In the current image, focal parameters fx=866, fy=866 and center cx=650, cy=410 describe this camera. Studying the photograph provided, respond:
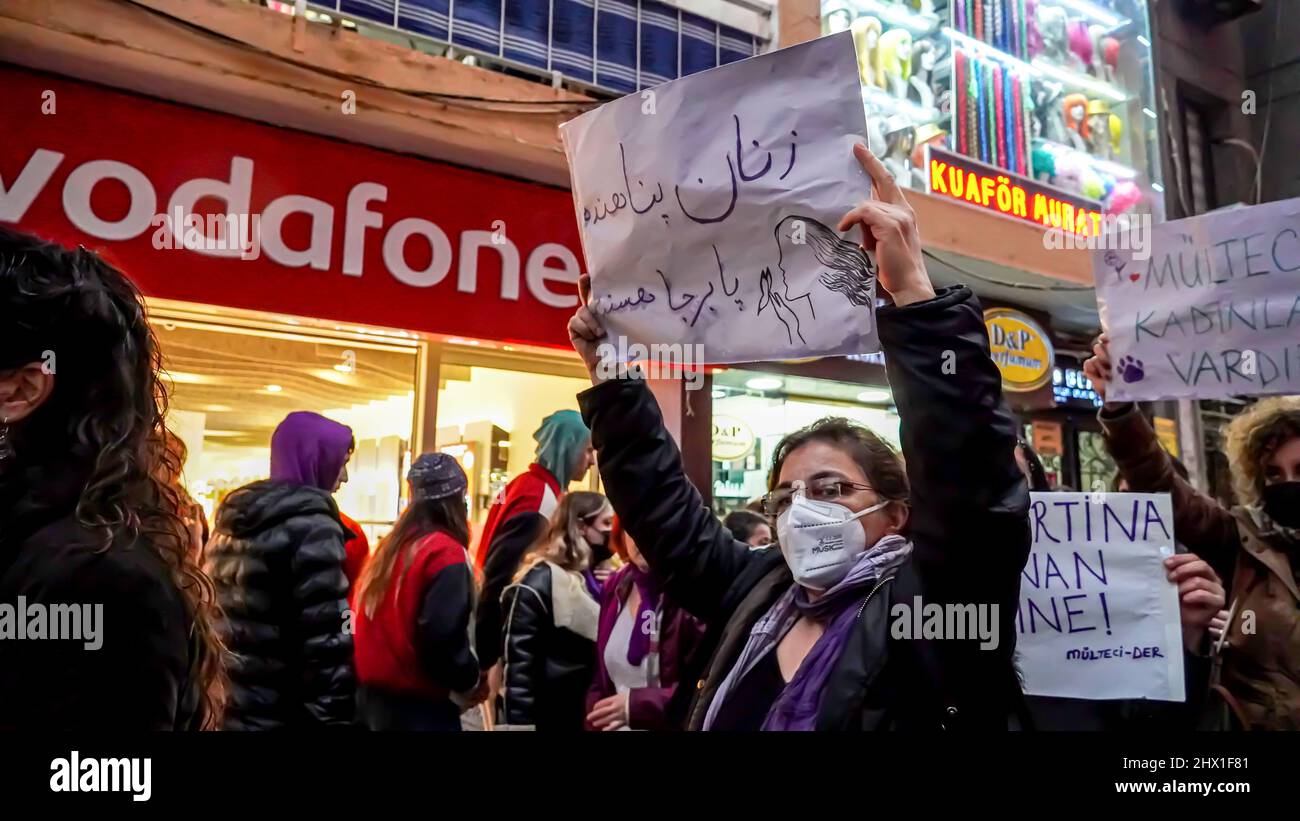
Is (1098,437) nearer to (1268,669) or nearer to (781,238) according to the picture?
(1268,669)

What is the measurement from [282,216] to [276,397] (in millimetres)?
1198

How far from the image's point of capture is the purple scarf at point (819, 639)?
1.61 m

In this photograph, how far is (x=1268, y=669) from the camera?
98.6 inches

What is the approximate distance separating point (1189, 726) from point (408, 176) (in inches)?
215

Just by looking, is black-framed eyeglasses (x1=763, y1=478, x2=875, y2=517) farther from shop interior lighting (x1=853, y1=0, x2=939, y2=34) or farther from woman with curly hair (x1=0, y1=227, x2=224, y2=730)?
shop interior lighting (x1=853, y1=0, x2=939, y2=34)

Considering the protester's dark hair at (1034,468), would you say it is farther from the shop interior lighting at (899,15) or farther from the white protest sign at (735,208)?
the shop interior lighting at (899,15)

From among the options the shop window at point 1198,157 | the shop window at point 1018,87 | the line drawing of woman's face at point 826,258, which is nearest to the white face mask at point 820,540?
the line drawing of woman's face at point 826,258

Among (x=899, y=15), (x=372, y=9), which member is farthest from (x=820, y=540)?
(x=899, y=15)

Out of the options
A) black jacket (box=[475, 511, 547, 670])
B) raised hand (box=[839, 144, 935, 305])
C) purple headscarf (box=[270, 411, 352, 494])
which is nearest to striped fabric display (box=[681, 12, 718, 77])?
black jacket (box=[475, 511, 547, 670])

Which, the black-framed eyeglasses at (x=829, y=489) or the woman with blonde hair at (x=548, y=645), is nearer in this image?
the black-framed eyeglasses at (x=829, y=489)

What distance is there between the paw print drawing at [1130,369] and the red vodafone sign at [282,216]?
168 inches

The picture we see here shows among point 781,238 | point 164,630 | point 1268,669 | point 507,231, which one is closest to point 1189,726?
point 1268,669

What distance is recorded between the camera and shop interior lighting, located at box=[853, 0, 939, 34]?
28.5 feet

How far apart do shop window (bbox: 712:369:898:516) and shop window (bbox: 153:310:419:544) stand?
3004mm
